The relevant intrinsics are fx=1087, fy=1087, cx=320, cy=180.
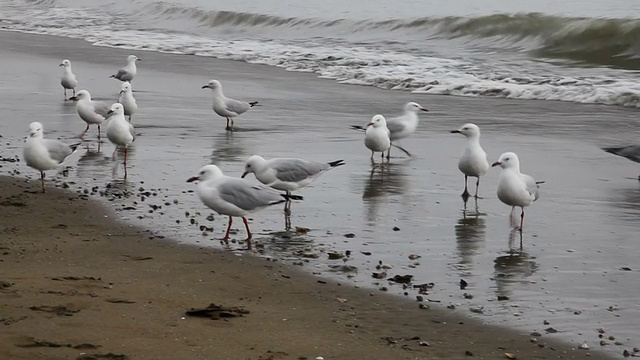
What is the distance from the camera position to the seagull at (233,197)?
28.5ft

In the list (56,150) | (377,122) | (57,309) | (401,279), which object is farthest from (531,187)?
(57,309)

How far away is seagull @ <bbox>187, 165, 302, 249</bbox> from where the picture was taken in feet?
28.5

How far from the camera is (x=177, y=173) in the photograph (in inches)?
442

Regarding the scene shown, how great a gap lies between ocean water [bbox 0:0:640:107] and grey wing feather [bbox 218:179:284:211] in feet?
33.1

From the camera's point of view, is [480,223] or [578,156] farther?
[578,156]

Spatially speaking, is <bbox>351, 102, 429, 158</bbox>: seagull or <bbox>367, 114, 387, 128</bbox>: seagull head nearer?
<bbox>367, 114, 387, 128</bbox>: seagull head

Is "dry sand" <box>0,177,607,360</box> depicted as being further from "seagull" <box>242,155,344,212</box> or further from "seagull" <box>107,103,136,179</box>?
"seagull" <box>107,103,136,179</box>

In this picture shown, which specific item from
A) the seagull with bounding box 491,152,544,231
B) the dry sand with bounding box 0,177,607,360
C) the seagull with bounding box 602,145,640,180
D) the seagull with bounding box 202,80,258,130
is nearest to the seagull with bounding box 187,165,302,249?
the dry sand with bounding box 0,177,607,360

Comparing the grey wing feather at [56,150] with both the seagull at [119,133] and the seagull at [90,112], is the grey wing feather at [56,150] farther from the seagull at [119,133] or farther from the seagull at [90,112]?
the seagull at [90,112]

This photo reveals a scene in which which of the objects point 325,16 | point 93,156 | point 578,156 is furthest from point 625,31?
point 93,156

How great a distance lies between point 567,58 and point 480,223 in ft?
52.2

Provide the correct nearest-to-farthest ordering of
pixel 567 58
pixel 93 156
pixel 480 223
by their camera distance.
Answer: pixel 480 223, pixel 93 156, pixel 567 58

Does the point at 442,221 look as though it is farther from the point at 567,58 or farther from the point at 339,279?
the point at 567,58

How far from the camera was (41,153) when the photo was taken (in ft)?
33.9
